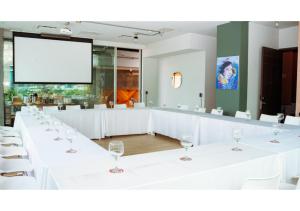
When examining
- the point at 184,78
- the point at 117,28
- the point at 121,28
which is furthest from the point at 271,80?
the point at 117,28

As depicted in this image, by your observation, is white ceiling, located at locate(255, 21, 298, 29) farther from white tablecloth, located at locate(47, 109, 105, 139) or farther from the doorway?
white tablecloth, located at locate(47, 109, 105, 139)

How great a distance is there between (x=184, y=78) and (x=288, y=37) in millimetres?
3450

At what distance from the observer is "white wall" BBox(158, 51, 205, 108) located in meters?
8.63

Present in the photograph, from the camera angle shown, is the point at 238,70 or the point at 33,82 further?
the point at 33,82

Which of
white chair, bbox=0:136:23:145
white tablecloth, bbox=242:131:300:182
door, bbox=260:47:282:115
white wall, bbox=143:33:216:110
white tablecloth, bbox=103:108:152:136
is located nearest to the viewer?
white tablecloth, bbox=242:131:300:182

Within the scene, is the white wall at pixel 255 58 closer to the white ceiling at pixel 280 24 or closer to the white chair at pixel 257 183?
the white ceiling at pixel 280 24

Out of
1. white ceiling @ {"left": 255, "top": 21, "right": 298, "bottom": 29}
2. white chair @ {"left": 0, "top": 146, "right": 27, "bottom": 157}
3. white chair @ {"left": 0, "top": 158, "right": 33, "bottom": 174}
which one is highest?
white ceiling @ {"left": 255, "top": 21, "right": 298, "bottom": 29}

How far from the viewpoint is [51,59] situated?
28.5 ft

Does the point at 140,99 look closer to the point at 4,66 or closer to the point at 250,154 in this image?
the point at 4,66

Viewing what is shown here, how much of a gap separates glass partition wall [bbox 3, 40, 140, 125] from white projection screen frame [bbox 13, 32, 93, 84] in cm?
43

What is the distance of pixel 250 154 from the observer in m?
2.22

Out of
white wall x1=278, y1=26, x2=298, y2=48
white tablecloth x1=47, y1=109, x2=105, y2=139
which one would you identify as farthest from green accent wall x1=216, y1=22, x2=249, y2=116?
white tablecloth x1=47, y1=109, x2=105, y2=139
